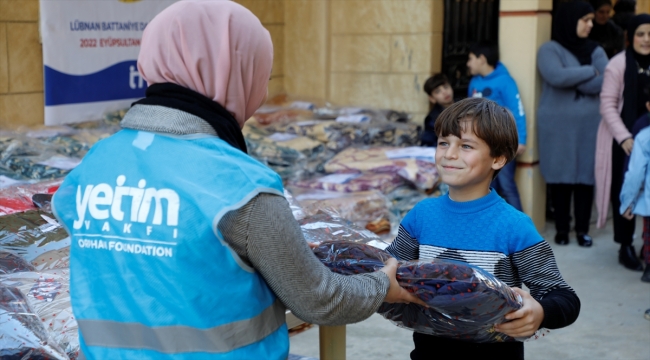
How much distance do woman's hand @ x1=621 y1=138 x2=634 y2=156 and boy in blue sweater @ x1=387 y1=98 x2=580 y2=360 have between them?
3.35 m

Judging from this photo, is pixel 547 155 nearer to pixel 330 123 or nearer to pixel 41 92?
pixel 330 123

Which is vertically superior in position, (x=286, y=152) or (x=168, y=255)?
(x=168, y=255)

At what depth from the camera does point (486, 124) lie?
2.08m

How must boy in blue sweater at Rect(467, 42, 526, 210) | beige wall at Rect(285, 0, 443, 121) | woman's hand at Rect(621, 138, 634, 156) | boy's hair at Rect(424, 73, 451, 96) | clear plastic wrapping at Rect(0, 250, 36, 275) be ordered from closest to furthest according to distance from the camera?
clear plastic wrapping at Rect(0, 250, 36, 275) → woman's hand at Rect(621, 138, 634, 156) → boy in blue sweater at Rect(467, 42, 526, 210) → boy's hair at Rect(424, 73, 451, 96) → beige wall at Rect(285, 0, 443, 121)

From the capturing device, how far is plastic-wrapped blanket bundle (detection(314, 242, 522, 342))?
1768 millimetres

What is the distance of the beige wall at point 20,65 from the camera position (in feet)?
15.8

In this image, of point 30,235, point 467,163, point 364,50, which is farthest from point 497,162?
point 364,50

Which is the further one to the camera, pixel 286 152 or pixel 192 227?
Result: pixel 286 152

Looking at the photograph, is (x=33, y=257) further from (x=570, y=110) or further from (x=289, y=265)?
(x=570, y=110)

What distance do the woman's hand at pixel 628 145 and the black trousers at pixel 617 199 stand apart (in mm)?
211

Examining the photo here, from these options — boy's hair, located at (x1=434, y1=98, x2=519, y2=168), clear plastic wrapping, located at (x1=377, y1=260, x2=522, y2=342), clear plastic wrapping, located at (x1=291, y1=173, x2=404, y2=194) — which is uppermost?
boy's hair, located at (x1=434, y1=98, x2=519, y2=168)

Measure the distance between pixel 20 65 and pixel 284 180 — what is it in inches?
68.7

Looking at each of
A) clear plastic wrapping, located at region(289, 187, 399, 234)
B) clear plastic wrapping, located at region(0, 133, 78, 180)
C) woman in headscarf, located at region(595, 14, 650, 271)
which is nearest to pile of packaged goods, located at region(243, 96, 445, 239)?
clear plastic wrapping, located at region(289, 187, 399, 234)

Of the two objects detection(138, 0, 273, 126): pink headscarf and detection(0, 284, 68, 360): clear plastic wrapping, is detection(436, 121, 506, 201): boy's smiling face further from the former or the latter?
detection(0, 284, 68, 360): clear plastic wrapping
